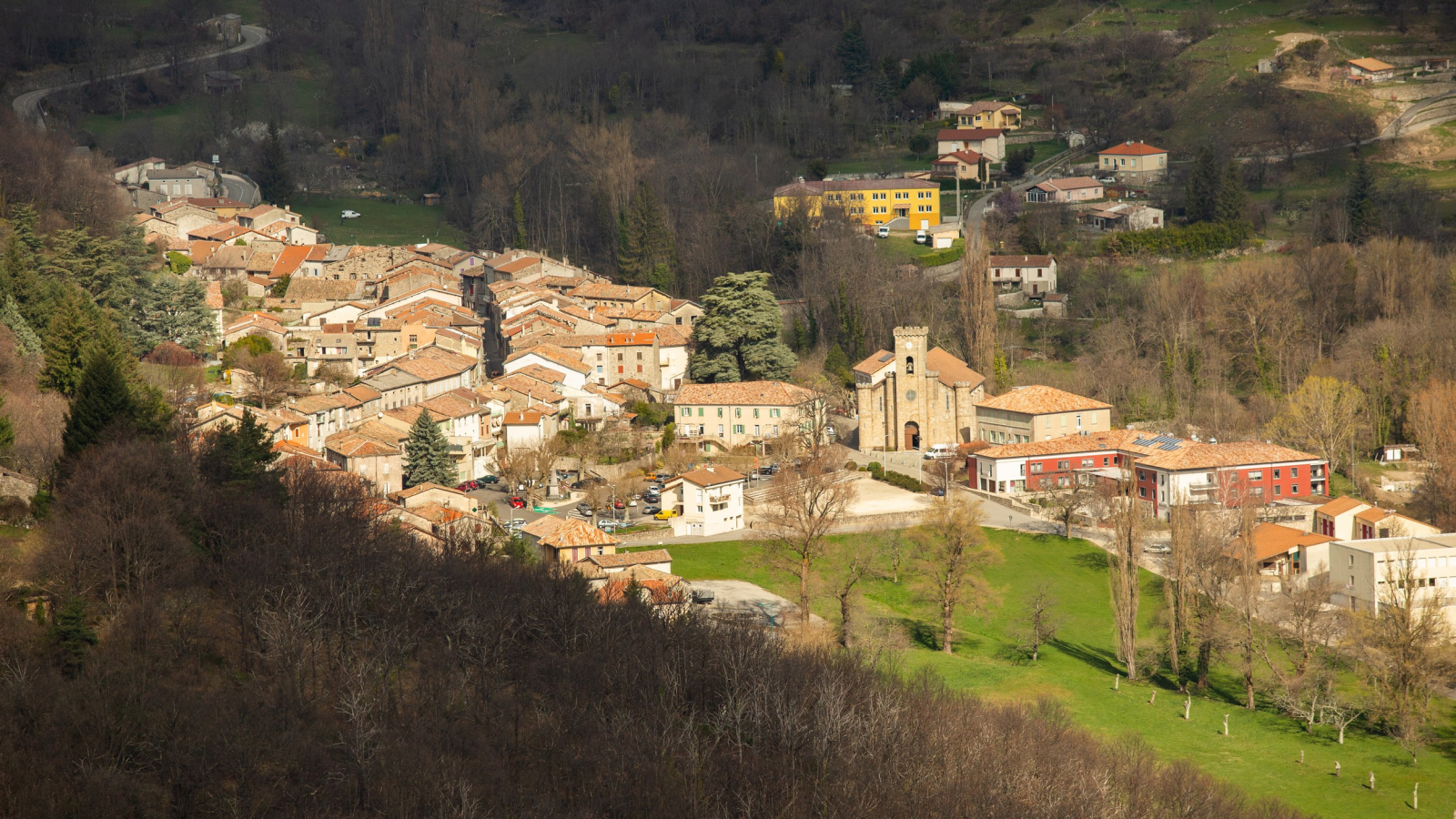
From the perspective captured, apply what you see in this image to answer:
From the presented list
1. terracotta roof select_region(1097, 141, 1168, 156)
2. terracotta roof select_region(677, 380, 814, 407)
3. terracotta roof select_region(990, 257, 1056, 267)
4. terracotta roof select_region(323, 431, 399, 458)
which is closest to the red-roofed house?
terracotta roof select_region(1097, 141, 1168, 156)

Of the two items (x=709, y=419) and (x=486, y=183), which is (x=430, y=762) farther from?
(x=486, y=183)

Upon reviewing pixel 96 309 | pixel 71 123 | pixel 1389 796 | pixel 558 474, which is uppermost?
pixel 71 123

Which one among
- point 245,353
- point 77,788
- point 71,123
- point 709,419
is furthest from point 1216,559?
point 71,123

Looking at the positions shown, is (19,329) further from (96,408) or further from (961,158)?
(961,158)

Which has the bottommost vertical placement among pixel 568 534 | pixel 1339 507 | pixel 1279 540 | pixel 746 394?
pixel 1279 540

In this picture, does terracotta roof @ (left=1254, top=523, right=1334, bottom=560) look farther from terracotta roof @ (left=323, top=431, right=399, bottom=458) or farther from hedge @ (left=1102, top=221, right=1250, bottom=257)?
hedge @ (left=1102, top=221, right=1250, bottom=257)

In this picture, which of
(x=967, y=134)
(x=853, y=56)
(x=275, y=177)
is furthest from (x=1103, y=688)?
(x=853, y=56)
